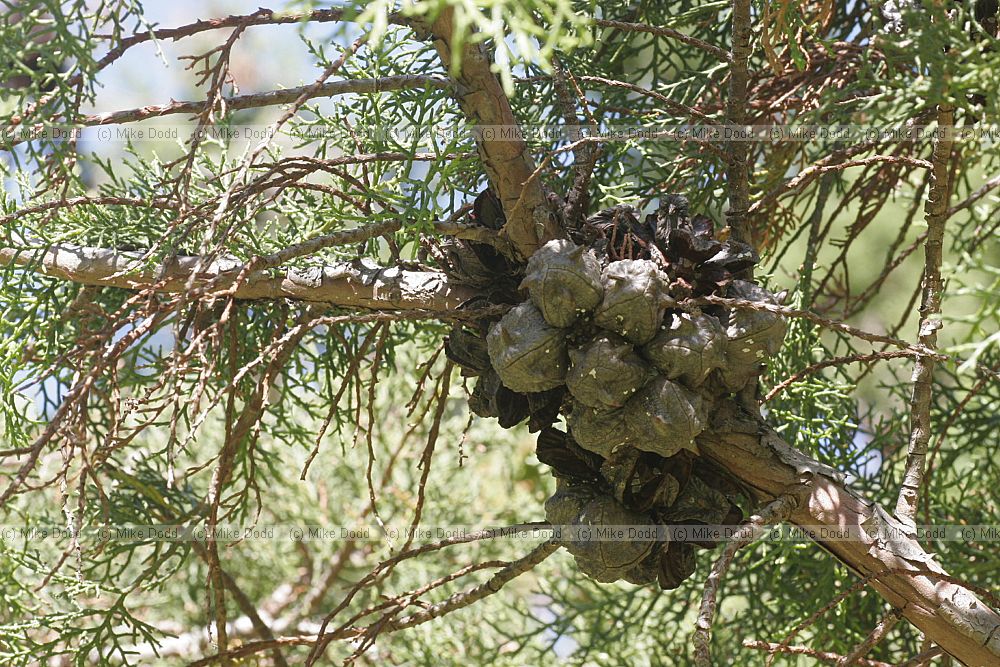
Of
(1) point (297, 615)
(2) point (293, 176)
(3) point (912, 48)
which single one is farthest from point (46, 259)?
(1) point (297, 615)

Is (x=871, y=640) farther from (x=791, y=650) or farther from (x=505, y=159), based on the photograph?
(x=505, y=159)

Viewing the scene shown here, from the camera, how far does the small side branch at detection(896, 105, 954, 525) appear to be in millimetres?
995

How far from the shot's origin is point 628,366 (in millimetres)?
942

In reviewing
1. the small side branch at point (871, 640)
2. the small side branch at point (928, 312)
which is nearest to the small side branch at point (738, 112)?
the small side branch at point (928, 312)

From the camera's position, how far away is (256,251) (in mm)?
1232

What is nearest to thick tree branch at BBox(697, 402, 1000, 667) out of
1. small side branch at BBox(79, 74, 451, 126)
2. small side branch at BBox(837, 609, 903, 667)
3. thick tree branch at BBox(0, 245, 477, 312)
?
small side branch at BBox(837, 609, 903, 667)

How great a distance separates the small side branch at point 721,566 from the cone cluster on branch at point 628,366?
0.32ft

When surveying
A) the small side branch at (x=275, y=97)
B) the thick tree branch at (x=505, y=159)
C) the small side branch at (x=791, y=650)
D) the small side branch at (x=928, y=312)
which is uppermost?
the small side branch at (x=275, y=97)

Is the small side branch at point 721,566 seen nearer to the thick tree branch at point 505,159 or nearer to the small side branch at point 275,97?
the thick tree branch at point 505,159

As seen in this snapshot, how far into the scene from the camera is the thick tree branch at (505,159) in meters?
0.98

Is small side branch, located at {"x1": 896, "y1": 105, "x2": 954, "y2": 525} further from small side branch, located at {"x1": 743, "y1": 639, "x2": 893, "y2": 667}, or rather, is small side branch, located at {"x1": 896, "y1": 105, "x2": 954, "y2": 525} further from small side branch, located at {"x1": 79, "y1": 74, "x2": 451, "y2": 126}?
small side branch, located at {"x1": 79, "y1": 74, "x2": 451, "y2": 126}

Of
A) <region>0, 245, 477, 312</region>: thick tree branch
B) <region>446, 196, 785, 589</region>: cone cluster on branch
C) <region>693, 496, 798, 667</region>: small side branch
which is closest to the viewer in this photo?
<region>693, 496, 798, 667</region>: small side branch

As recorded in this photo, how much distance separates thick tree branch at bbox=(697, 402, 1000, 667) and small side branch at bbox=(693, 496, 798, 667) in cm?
3

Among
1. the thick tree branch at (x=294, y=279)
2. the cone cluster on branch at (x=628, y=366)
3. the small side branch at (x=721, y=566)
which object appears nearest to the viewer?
the small side branch at (x=721, y=566)
